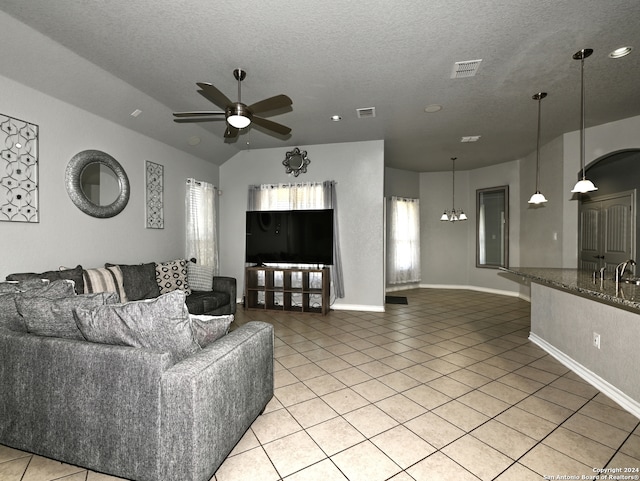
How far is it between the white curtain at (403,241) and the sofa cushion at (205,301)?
428cm

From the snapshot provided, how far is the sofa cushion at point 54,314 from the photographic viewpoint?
1.66m

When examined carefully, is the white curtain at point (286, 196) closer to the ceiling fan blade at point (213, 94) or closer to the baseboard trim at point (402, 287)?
the ceiling fan blade at point (213, 94)

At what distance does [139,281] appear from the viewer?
12.4ft

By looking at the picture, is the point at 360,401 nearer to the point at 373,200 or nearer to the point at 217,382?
the point at 217,382

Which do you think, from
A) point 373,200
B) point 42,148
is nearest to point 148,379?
point 42,148

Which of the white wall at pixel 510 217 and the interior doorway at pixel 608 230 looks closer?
the interior doorway at pixel 608 230

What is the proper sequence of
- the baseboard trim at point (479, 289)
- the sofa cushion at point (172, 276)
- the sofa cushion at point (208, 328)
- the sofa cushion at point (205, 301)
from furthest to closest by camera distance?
the baseboard trim at point (479, 289), the sofa cushion at point (172, 276), the sofa cushion at point (205, 301), the sofa cushion at point (208, 328)

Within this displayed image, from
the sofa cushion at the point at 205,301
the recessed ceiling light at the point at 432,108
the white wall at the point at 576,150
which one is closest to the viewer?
the sofa cushion at the point at 205,301

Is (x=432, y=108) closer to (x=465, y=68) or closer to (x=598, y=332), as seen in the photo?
(x=465, y=68)

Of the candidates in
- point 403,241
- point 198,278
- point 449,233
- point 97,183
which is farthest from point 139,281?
point 449,233

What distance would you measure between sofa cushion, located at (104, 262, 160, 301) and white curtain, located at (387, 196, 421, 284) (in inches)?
202

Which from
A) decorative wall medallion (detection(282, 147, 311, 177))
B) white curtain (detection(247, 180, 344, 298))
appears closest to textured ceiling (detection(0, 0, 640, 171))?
decorative wall medallion (detection(282, 147, 311, 177))

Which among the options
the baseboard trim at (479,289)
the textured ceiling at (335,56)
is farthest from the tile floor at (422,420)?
the baseboard trim at (479,289)

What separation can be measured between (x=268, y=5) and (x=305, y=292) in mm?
3965
